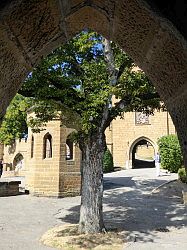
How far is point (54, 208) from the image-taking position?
12.1 meters

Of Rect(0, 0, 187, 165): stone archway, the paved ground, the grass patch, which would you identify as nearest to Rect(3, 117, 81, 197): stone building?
the paved ground

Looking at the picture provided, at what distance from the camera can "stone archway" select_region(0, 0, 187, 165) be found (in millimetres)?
1188

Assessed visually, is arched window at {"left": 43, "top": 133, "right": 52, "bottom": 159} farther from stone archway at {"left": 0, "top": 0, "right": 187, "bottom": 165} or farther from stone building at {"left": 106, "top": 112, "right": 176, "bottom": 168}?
stone building at {"left": 106, "top": 112, "right": 176, "bottom": 168}

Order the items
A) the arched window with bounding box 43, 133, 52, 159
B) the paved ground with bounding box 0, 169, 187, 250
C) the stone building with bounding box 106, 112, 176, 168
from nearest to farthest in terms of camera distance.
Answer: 1. the paved ground with bounding box 0, 169, 187, 250
2. the arched window with bounding box 43, 133, 52, 159
3. the stone building with bounding box 106, 112, 176, 168

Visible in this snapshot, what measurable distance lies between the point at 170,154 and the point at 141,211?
1250 cm

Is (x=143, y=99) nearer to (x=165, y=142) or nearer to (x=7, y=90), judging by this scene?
(x=7, y=90)

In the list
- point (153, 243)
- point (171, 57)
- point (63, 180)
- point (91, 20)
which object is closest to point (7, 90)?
point (91, 20)

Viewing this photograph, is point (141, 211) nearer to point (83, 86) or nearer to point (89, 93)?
point (89, 93)

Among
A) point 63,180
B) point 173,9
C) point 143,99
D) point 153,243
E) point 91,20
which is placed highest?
point 143,99

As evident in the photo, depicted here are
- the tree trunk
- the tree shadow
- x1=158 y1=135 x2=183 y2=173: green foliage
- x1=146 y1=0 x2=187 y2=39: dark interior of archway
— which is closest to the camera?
x1=146 y1=0 x2=187 y2=39: dark interior of archway

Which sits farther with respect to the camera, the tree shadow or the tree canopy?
the tree shadow

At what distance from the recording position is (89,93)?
8062 mm

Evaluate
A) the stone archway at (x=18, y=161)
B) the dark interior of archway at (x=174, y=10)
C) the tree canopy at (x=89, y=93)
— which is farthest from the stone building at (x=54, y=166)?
the stone archway at (x=18, y=161)

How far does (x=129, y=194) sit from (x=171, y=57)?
48.0 ft
